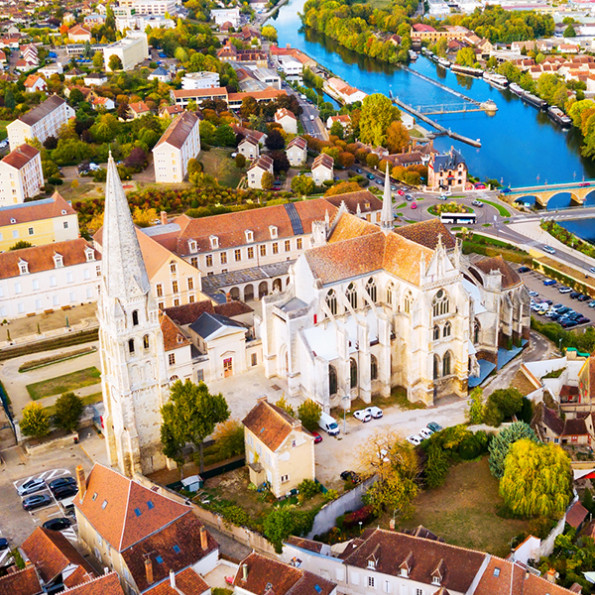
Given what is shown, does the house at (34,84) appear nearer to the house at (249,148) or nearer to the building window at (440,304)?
the house at (249,148)

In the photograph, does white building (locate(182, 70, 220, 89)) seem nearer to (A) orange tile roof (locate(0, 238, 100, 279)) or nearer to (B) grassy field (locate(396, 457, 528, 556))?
(A) orange tile roof (locate(0, 238, 100, 279))

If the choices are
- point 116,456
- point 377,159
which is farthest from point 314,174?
point 116,456

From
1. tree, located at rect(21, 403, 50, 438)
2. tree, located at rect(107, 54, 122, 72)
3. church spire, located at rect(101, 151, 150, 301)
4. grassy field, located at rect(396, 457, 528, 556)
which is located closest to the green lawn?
tree, located at rect(21, 403, 50, 438)

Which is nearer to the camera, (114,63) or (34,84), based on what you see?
(34,84)

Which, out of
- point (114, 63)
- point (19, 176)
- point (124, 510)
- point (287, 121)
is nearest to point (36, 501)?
point (124, 510)

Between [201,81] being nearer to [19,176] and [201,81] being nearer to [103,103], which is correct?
[103,103]

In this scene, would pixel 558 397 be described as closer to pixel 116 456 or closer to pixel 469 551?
pixel 469 551
